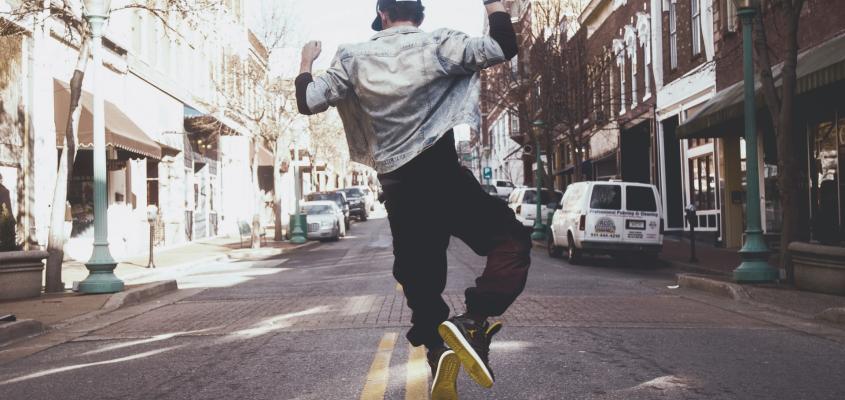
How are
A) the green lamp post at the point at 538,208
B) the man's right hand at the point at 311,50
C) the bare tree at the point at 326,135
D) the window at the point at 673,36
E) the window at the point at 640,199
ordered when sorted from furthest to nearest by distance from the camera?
the bare tree at the point at 326,135 → the green lamp post at the point at 538,208 → the window at the point at 673,36 → the window at the point at 640,199 → the man's right hand at the point at 311,50

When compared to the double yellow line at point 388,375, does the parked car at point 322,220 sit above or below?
above

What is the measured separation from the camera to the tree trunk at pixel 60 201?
40.0 ft

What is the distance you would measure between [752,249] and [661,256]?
7.61 m

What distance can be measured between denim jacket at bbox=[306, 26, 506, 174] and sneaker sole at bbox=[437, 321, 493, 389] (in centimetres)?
78

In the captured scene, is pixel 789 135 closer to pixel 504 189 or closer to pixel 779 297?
pixel 779 297

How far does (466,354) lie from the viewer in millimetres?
3668

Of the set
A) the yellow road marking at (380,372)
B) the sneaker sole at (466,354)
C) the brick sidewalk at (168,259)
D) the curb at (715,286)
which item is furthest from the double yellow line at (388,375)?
the brick sidewalk at (168,259)

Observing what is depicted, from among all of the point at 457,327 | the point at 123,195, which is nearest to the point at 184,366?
the point at 457,327

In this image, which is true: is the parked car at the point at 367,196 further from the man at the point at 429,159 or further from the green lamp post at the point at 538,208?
the man at the point at 429,159

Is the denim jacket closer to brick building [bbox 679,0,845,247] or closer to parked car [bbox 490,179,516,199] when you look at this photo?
brick building [bbox 679,0,845,247]

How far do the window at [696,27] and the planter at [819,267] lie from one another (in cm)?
1360

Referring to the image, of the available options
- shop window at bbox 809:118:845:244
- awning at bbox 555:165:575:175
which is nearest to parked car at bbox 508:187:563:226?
awning at bbox 555:165:575:175

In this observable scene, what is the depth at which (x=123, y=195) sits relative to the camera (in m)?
23.4

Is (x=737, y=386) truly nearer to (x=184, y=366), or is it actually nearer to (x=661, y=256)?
(x=184, y=366)
